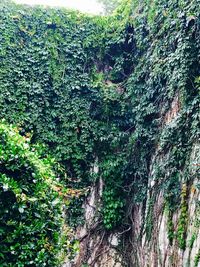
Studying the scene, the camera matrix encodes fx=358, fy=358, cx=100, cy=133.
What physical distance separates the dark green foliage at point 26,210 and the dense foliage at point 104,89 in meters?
1.59

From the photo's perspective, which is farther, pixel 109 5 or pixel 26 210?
pixel 109 5

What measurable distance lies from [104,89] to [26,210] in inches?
137

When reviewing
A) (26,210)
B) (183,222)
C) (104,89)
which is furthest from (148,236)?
(104,89)

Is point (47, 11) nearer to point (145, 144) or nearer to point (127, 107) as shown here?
point (127, 107)

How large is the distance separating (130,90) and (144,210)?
2.06 m

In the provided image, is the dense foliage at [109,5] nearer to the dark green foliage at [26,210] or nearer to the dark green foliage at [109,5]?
the dark green foliage at [109,5]

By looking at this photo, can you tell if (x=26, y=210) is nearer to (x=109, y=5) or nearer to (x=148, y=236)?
(x=148, y=236)

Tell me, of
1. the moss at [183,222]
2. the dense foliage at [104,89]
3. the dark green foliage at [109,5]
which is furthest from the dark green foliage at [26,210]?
the dark green foliage at [109,5]

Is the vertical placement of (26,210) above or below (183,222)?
below

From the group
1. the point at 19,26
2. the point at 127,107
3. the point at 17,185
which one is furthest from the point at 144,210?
the point at 19,26

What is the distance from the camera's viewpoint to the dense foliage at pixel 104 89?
198 inches

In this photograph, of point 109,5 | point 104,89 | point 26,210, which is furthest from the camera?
point 109,5

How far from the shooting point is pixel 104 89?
645 cm

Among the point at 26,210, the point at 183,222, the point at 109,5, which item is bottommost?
the point at 26,210
